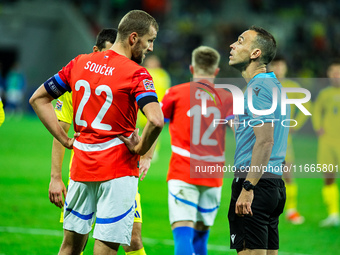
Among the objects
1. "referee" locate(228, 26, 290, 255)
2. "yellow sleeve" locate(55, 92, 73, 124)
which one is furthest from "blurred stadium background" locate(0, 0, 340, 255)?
"referee" locate(228, 26, 290, 255)

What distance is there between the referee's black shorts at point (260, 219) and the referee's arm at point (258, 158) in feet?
0.35

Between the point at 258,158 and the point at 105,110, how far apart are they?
1187mm

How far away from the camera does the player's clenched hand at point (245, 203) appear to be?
3857 mm

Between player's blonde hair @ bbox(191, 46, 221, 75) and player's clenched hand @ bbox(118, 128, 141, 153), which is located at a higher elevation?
player's blonde hair @ bbox(191, 46, 221, 75)

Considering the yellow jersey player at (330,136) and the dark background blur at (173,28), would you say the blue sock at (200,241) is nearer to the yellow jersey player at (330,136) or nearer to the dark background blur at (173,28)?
the yellow jersey player at (330,136)

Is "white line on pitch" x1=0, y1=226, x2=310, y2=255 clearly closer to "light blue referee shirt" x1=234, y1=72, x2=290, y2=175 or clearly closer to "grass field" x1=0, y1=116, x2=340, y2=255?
"grass field" x1=0, y1=116, x2=340, y2=255

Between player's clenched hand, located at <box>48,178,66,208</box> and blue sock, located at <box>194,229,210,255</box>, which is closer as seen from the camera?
player's clenched hand, located at <box>48,178,66,208</box>

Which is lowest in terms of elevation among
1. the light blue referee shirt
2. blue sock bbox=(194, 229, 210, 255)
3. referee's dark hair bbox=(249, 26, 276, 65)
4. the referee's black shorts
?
blue sock bbox=(194, 229, 210, 255)

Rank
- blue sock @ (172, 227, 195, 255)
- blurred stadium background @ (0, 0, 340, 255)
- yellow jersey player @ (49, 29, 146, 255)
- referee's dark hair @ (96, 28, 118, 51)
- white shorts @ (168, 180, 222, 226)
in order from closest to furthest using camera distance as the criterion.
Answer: yellow jersey player @ (49, 29, 146, 255)
referee's dark hair @ (96, 28, 118, 51)
blue sock @ (172, 227, 195, 255)
white shorts @ (168, 180, 222, 226)
blurred stadium background @ (0, 0, 340, 255)

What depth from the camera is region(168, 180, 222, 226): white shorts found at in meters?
5.31

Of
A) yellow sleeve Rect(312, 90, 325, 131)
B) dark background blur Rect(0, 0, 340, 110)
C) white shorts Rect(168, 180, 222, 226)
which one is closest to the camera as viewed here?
white shorts Rect(168, 180, 222, 226)

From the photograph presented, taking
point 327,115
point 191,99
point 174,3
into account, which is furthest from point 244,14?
point 191,99

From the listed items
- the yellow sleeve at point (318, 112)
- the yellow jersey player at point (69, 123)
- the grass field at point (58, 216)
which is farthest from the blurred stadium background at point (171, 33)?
the yellow jersey player at point (69, 123)

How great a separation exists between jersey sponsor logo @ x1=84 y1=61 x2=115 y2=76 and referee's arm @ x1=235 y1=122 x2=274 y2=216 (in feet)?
3.86
